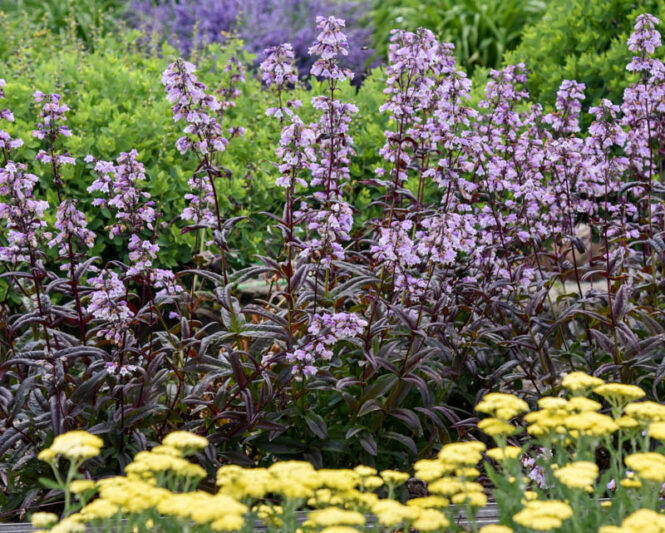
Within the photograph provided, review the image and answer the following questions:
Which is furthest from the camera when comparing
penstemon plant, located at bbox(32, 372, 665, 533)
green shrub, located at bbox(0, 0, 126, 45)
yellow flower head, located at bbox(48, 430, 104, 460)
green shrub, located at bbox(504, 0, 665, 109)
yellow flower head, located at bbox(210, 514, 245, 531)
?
green shrub, located at bbox(0, 0, 126, 45)

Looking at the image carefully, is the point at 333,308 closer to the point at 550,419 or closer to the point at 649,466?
the point at 550,419

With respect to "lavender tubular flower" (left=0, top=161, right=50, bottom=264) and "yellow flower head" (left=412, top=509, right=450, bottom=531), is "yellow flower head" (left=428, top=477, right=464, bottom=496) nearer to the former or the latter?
"yellow flower head" (left=412, top=509, right=450, bottom=531)

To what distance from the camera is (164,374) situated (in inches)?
123

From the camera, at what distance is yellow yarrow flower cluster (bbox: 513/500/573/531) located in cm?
157

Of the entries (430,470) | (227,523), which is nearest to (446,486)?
(430,470)

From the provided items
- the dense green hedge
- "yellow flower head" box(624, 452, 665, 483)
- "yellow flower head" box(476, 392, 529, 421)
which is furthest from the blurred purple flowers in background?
"yellow flower head" box(624, 452, 665, 483)

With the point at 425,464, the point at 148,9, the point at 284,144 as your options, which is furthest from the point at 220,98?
the point at 148,9

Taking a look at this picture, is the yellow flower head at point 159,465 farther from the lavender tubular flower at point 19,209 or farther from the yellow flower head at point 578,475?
the lavender tubular flower at point 19,209

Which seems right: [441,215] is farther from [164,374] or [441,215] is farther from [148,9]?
[148,9]

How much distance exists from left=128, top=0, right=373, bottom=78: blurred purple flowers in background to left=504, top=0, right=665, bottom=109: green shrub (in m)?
5.02

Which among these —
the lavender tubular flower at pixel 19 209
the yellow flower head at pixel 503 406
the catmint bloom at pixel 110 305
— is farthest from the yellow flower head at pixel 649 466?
the lavender tubular flower at pixel 19 209

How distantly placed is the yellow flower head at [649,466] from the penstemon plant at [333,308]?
46.9 inches

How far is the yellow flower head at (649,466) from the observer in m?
1.70

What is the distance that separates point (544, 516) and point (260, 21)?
10.4 metres
